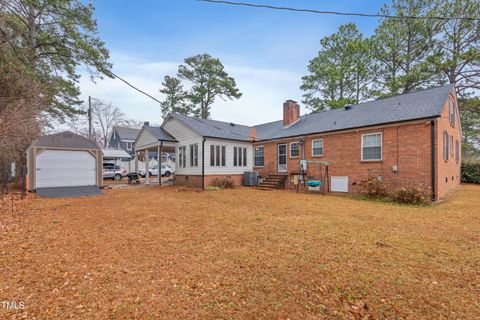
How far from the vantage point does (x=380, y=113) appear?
11.8 meters

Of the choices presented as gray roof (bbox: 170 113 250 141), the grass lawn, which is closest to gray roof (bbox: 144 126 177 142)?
gray roof (bbox: 170 113 250 141)

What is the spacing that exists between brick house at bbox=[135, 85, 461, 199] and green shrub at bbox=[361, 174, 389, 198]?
62 centimetres

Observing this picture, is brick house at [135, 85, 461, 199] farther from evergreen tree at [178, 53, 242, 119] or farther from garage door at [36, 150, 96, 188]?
evergreen tree at [178, 53, 242, 119]

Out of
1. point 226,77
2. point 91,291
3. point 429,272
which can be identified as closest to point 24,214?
point 91,291

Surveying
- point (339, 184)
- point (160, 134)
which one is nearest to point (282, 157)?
point (339, 184)

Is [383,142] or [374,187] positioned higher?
[383,142]

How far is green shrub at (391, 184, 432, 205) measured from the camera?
8.74m

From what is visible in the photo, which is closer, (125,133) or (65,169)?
(65,169)

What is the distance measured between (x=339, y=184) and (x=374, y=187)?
7.30 ft

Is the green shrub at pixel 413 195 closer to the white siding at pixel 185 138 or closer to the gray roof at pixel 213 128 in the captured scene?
the gray roof at pixel 213 128

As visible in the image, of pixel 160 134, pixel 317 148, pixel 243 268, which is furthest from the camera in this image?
pixel 160 134

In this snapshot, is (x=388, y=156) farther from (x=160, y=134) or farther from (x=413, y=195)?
(x=160, y=134)

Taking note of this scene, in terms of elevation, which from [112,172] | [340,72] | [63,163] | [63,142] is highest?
[340,72]

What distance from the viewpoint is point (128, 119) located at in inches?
1740
